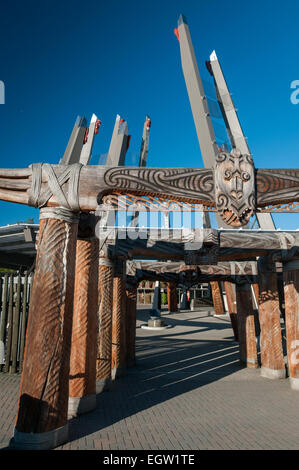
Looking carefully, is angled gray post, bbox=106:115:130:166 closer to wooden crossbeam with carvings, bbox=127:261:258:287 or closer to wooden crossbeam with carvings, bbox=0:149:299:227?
wooden crossbeam with carvings, bbox=127:261:258:287

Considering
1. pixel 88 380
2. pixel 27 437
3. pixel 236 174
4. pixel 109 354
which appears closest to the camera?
pixel 27 437

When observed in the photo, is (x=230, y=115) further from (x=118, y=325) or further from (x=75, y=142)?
(x=118, y=325)

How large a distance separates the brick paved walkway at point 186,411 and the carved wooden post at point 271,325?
45cm

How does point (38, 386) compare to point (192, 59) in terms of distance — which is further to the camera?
point (192, 59)

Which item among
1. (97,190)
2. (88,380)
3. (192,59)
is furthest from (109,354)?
(192,59)

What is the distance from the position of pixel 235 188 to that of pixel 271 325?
6.40 metres

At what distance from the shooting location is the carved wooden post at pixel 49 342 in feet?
13.5

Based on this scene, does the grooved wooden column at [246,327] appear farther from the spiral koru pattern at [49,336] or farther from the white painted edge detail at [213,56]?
the white painted edge detail at [213,56]

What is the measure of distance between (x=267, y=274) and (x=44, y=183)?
7409 millimetres

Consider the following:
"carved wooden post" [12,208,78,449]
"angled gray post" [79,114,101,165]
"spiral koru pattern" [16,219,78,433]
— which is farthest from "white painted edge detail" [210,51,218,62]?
"spiral koru pattern" [16,219,78,433]

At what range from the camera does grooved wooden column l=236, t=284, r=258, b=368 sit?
11539 millimetres

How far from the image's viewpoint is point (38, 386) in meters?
4.16

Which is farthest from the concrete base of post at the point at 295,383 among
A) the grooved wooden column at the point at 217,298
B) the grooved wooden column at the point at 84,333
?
the grooved wooden column at the point at 217,298
